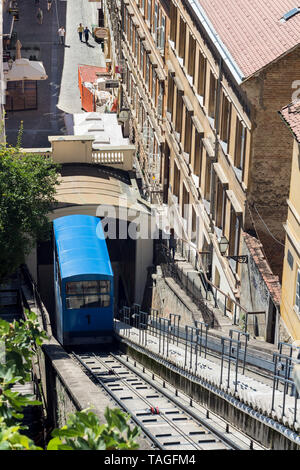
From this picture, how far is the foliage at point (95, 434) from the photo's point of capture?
9.98m

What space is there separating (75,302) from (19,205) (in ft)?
13.6

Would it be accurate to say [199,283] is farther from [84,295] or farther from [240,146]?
[240,146]

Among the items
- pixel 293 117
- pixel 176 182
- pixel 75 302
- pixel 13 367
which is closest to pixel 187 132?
pixel 176 182

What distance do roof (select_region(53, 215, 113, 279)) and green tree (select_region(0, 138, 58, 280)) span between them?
1346 mm

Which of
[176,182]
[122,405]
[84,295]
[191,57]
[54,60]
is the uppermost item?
[54,60]

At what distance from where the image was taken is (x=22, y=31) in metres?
74.5

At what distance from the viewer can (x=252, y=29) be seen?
28.8m

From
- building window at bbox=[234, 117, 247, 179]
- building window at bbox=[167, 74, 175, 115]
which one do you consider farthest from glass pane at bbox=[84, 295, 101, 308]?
building window at bbox=[167, 74, 175, 115]

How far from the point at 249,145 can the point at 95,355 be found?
342 inches

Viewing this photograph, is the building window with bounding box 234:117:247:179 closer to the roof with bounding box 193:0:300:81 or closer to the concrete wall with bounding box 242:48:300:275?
the concrete wall with bounding box 242:48:300:275

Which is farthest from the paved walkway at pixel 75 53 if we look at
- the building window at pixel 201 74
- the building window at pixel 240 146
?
the building window at pixel 240 146
